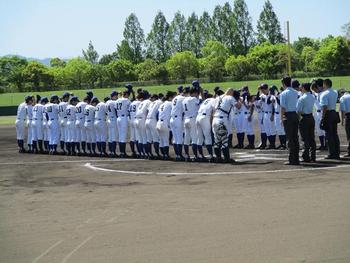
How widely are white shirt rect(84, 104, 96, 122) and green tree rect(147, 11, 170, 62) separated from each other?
352 feet

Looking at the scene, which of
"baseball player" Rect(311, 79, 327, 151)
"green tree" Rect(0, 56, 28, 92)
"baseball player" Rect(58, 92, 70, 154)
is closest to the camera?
"baseball player" Rect(311, 79, 327, 151)

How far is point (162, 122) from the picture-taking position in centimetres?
1723

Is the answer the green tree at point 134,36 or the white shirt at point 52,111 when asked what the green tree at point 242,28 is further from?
the white shirt at point 52,111

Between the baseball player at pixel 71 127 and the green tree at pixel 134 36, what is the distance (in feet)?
345

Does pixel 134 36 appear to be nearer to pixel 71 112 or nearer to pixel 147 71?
→ pixel 147 71

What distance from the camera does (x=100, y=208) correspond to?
10281 mm

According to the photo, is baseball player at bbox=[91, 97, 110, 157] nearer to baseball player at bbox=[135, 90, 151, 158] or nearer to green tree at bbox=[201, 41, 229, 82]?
baseball player at bbox=[135, 90, 151, 158]

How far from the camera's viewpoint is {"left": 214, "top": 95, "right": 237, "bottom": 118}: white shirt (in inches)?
623

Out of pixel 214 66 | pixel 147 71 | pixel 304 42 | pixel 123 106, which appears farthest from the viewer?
pixel 304 42

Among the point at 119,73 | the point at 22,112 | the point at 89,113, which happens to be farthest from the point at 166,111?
the point at 119,73

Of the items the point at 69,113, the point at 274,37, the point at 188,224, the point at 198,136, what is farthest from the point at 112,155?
the point at 274,37

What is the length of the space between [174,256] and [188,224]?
1.68 metres

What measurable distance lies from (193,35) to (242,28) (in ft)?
37.9

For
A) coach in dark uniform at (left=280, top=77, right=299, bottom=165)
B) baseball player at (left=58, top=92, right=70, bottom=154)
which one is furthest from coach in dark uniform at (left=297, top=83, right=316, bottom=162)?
baseball player at (left=58, top=92, right=70, bottom=154)
